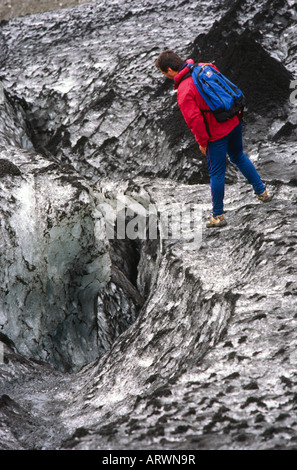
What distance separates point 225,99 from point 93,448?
3.57m

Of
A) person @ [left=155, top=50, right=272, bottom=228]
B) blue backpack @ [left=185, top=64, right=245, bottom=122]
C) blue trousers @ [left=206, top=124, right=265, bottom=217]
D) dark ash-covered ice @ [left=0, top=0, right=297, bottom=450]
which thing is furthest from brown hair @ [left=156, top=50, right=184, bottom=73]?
dark ash-covered ice @ [left=0, top=0, right=297, bottom=450]

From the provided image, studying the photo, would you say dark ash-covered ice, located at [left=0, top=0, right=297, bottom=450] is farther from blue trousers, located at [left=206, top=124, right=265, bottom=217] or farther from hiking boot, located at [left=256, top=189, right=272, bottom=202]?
blue trousers, located at [left=206, top=124, right=265, bottom=217]

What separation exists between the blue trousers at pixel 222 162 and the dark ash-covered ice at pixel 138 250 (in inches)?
14.4

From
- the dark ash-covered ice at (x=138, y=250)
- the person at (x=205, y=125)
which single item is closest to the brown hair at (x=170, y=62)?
the person at (x=205, y=125)

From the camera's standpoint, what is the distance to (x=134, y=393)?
4.03 meters

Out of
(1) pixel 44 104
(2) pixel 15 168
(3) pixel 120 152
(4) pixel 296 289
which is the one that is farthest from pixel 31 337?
(1) pixel 44 104

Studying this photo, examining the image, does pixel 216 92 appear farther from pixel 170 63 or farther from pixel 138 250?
pixel 138 250

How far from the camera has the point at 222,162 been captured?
17.3ft

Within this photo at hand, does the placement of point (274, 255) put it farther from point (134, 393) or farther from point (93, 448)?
point (93, 448)

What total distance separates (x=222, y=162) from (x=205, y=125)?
495 millimetres

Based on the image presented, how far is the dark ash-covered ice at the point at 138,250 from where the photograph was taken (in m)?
3.27

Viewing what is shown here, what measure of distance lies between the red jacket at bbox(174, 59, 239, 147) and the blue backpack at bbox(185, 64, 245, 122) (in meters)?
0.06

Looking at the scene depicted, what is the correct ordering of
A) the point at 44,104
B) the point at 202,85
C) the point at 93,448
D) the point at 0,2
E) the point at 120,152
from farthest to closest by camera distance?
1. the point at 0,2
2. the point at 44,104
3. the point at 120,152
4. the point at 202,85
5. the point at 93,448

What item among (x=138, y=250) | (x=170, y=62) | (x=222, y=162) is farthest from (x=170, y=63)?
(x=138, y=250)
